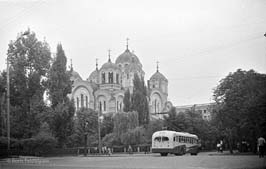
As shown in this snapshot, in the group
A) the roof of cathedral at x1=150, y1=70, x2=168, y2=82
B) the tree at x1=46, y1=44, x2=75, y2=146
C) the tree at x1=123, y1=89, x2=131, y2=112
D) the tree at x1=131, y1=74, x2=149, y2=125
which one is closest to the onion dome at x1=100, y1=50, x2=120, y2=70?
the roof of cathedral at x1=150, y1=70, x2=168, y2=82

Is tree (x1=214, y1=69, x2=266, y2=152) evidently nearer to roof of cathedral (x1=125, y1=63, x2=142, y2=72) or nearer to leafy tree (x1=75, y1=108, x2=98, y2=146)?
leafy tree (x1=75, y1=108, x2=98, y2=146)

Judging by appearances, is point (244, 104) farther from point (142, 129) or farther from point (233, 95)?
point (142, 129)

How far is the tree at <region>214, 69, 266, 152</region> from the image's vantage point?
2972cm

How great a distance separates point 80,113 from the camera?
213 feet

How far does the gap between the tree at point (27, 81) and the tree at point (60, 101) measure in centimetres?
121

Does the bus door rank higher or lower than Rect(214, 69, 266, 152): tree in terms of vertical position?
lower

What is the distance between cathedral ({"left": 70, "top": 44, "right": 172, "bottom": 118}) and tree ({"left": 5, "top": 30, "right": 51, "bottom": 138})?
129 ft

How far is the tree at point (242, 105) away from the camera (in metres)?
29.7

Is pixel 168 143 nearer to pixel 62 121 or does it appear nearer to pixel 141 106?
pixel 62 121

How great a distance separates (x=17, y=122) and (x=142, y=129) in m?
22.8

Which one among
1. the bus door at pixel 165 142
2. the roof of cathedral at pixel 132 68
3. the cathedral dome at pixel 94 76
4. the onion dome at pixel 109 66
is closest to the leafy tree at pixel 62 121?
the bus door at pixel 165 142

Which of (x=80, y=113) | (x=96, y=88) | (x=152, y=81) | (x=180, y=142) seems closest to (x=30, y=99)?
(x=180, y=142)

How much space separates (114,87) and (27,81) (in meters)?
49.4

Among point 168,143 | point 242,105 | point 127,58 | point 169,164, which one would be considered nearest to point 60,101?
point 168,143
